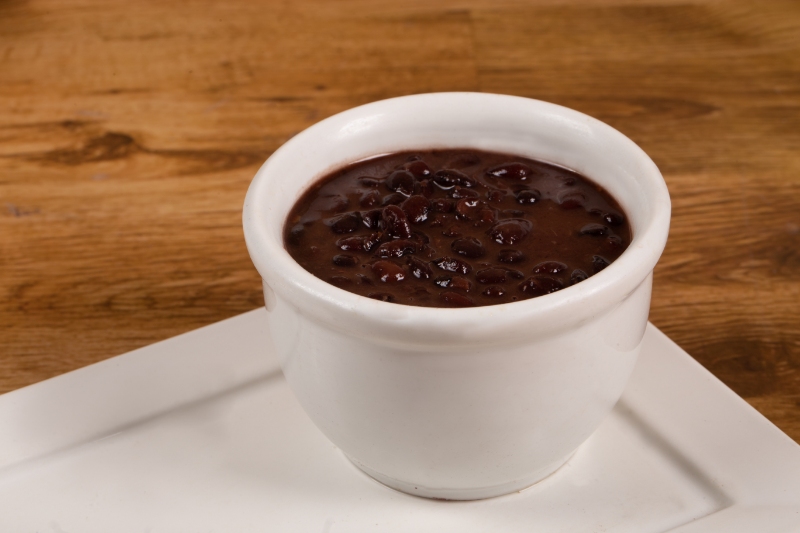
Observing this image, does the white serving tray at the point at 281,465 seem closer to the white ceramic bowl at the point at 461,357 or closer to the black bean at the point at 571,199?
the white ceramic bowl at the point at 461,357

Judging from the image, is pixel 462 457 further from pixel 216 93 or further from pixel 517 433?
pixel 216 93

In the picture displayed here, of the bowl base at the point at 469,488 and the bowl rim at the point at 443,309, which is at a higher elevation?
the bowl rim at the point at 443,309

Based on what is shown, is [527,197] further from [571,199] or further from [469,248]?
[469,248]

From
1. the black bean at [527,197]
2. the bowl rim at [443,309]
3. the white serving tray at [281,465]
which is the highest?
the bowl rim at [443,309]

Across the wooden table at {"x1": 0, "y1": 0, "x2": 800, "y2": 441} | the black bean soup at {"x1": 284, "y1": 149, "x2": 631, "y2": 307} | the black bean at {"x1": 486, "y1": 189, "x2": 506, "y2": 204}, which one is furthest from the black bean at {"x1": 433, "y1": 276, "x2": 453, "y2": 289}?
the wooden table at {"x1": 0, "y1": 0, "x2": 800, "y2": 441}

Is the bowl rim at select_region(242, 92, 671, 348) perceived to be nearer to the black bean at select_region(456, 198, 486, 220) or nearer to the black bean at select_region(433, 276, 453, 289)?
the black bean at select_region(433, 276, 453, 289)

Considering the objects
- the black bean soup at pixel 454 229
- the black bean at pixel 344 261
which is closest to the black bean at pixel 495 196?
the black bean soup at pixel 454 229
